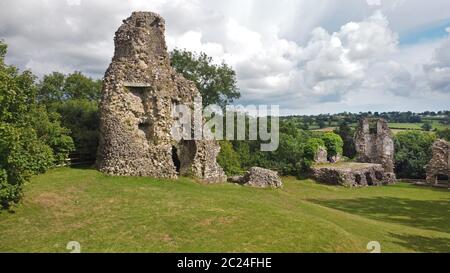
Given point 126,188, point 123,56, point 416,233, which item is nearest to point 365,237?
point 416,233

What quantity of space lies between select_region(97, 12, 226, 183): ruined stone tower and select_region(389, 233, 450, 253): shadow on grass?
15.3 m

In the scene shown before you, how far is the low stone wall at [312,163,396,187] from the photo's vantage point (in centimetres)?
5021

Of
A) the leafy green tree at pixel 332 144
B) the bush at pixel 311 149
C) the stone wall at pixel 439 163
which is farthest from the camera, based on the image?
the leafy green tree at pixel 332 144

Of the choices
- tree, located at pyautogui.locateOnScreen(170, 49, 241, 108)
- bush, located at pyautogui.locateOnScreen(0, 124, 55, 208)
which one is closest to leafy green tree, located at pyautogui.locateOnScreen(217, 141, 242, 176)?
tree, located at pyautogui.locateOnScreen(170, 49, 241, 108)

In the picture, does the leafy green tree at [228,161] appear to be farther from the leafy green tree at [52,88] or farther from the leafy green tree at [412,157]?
the leafy green tree at [412,157]

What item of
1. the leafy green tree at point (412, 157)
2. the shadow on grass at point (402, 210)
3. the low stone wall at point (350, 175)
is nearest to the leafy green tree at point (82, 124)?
the shadow on grass at point (402, 210)

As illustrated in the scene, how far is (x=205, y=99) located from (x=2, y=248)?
37.9 m

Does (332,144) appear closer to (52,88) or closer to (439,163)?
(439,163)

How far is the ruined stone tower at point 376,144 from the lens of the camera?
63.5 meters

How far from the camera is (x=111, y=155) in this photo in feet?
Result: 91.8

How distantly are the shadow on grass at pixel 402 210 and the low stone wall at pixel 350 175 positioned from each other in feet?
30.9

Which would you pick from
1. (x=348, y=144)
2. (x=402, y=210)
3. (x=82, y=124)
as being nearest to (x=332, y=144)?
(x=402, y=210)

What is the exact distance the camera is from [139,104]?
1168 inches

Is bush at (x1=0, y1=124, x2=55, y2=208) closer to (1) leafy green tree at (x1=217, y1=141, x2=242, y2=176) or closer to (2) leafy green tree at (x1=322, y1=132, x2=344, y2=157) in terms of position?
(1) leafy green tree at (x1=217, y1=141, x2=242, y2=176)
